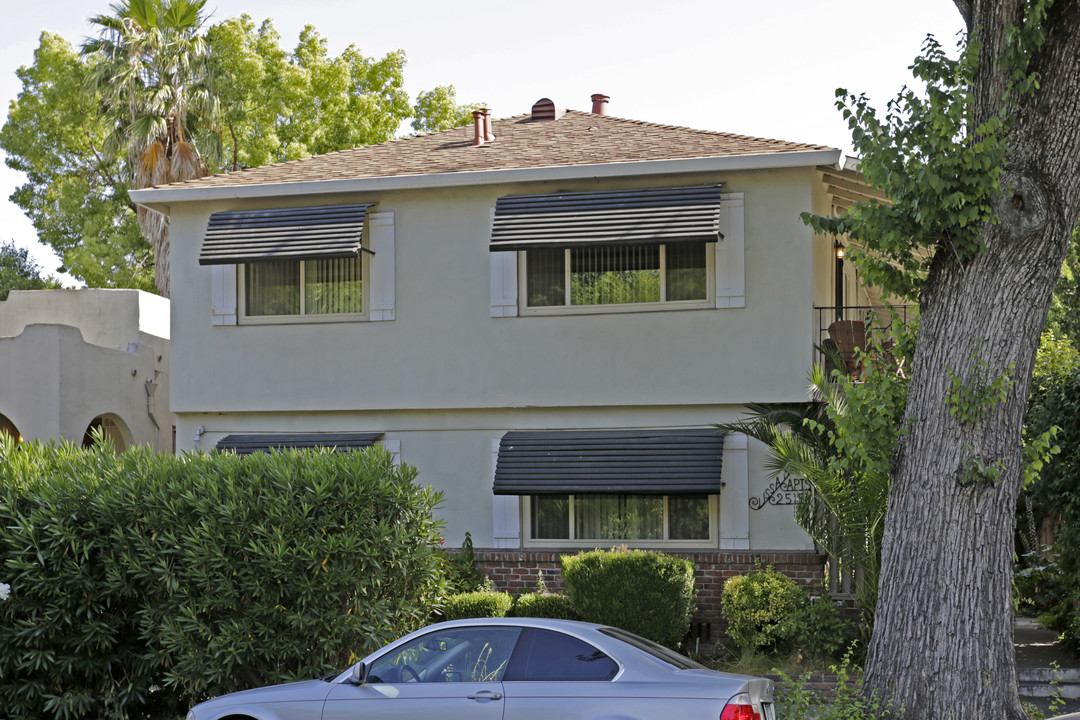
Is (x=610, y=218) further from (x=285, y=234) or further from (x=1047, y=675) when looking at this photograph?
(x=1047, y=675)

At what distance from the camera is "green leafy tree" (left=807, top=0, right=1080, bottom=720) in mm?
8508

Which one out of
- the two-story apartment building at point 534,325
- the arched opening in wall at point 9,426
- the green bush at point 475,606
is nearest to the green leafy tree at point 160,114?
the arched opening in wall at point 9,426

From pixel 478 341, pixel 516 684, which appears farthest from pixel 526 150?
pixel 516 684

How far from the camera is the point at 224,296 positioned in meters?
15.2

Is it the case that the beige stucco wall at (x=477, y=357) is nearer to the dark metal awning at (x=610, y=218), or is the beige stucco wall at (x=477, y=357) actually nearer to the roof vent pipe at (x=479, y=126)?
the dark metal awning at (x=610, y=218)

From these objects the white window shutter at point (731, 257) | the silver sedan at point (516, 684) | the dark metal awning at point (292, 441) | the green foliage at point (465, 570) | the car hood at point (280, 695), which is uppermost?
the white window shutter at point (731, 257)

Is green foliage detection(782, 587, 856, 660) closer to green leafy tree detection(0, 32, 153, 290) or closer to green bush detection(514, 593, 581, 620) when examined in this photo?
green bush detection(514, 593, 581, 620)

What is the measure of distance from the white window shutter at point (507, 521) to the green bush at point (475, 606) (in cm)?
175

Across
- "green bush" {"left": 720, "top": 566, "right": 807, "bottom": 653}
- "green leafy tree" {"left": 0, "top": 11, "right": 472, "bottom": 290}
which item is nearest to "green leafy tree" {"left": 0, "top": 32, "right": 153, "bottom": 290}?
"green leafy tree" {"left": 0, "top": 11, "right": 472, "bottom": 290}

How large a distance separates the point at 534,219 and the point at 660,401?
2.78m

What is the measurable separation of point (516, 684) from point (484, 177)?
8.13 metres

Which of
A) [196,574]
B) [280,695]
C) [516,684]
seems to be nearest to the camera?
[516,684]

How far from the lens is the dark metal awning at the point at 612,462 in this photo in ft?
43.0

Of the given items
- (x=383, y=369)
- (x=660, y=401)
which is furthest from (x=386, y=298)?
(x=660, y=401)
